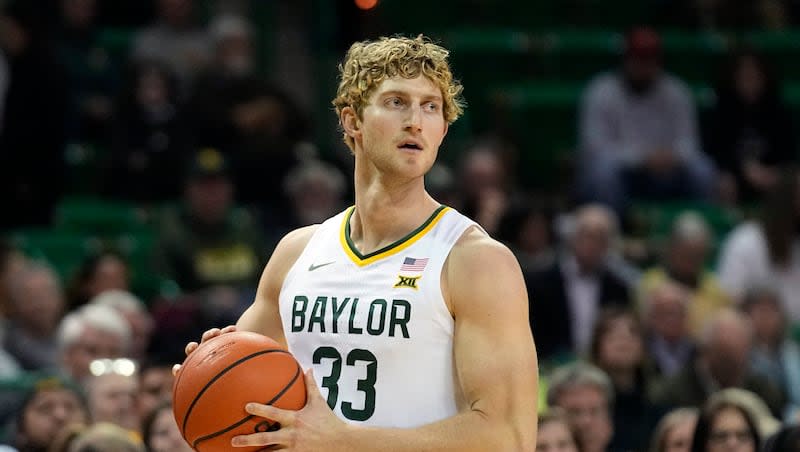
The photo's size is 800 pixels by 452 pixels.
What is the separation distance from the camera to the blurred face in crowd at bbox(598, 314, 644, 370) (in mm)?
9500

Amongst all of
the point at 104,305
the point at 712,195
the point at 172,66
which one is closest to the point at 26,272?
the point at 104,305

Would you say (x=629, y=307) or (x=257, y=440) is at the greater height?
(x=257, y=440)

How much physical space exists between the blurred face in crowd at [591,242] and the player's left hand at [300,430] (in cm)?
638

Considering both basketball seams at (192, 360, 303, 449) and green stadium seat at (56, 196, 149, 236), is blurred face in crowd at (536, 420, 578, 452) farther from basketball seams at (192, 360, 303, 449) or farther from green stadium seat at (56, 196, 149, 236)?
green stadium seat at (56, 196, 149, 236)

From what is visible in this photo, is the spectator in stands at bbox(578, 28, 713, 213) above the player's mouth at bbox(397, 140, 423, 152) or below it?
below

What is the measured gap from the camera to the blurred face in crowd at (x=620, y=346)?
9.50m

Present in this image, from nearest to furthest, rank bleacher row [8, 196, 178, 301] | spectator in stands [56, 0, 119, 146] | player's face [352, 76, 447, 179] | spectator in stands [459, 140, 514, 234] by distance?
player's face [352, 76, 447, 179]
bleacher row [8, 196, 178, 301]
spectator in stands [459, 140, 514, 234]
spectator in stands [56, 0, 119, 146]

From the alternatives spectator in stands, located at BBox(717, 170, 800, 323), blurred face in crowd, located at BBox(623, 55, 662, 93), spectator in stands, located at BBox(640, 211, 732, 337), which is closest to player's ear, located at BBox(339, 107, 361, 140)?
spectator in stands, located at BBox(640, 211, 732, 337)

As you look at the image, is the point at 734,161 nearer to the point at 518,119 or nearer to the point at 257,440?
the point at 518,119

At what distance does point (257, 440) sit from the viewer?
14.4 ft

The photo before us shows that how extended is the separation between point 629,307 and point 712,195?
102 inches

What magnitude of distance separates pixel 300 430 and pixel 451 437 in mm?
432

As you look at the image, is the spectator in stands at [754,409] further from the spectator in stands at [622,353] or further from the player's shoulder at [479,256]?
the player's shoulder at [479,256]

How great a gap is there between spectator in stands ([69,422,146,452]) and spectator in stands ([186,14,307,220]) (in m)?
4.65
